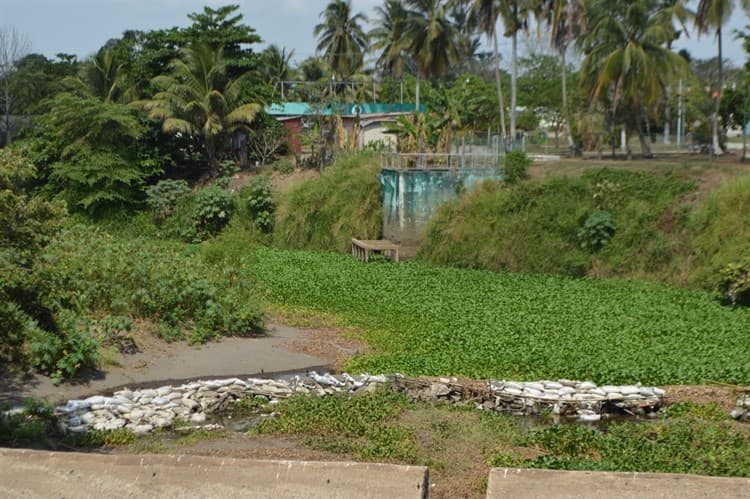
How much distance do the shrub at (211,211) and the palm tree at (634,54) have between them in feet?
47.7

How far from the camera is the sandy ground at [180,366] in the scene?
14469 mm

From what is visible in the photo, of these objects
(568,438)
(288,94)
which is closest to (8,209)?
(568,438)

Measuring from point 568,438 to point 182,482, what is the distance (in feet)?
19.6

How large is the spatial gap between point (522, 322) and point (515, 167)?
10.3m

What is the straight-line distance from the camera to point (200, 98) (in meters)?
39.4

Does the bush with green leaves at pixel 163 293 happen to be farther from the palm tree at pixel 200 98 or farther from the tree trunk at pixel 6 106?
the tree trunk at pixel 6 106

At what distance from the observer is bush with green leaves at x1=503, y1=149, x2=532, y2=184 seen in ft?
93.4

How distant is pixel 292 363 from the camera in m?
17.0

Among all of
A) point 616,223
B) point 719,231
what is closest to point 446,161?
point 616,223

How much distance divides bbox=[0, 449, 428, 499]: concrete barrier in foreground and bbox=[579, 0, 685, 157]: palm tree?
28707 mm

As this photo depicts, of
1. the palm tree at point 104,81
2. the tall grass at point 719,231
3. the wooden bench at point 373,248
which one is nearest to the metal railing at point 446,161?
the wooden bench at point 373,248

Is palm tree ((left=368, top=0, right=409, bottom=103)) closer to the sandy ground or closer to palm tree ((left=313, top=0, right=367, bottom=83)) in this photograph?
palm tree ((left=313, top=0, right=367, bottom=83))

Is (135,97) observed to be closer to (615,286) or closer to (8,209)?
(615,286)

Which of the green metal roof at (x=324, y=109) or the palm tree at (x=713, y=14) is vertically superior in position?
the palm tree at (x=713, y=14)
